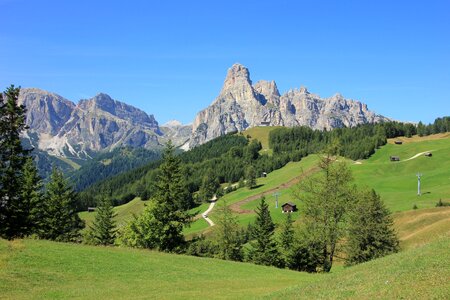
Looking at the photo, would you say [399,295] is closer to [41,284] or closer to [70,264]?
[41,284]

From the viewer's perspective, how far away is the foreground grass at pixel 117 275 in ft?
86.4

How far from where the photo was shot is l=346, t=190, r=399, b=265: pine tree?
56219mm

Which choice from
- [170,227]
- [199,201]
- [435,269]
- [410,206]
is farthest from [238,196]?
[435,269]

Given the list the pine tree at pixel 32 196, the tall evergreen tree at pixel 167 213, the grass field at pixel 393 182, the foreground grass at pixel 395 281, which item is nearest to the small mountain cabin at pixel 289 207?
the grass field at pixel 393 182

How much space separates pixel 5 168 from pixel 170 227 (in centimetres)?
2023

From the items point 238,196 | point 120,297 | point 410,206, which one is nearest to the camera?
point 120,297

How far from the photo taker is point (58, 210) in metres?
58.7

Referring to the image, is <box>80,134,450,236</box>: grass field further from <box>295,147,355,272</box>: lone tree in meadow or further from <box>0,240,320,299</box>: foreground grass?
<box>0,240,320,299</box>: foreground grass

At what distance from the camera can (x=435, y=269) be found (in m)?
19.4

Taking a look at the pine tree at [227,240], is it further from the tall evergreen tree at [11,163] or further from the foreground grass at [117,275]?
the tall evergreen tree at [11,163]

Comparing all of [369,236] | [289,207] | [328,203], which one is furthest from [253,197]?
[328,203]

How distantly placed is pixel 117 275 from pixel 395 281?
20724mm

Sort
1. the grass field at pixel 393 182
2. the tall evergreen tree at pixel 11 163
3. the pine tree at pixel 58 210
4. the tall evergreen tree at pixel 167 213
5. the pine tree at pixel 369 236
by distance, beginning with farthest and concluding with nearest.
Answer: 1. the grass field at pixel 393 182
2. the pine tree at pixel 58 210
3. the pine tree at pixel 369 236
4. the tall evergreen tree at pixel 167 213
5. the tall evergreen tree at pixel 11 163

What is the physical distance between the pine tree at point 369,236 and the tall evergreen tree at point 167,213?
22.9m
